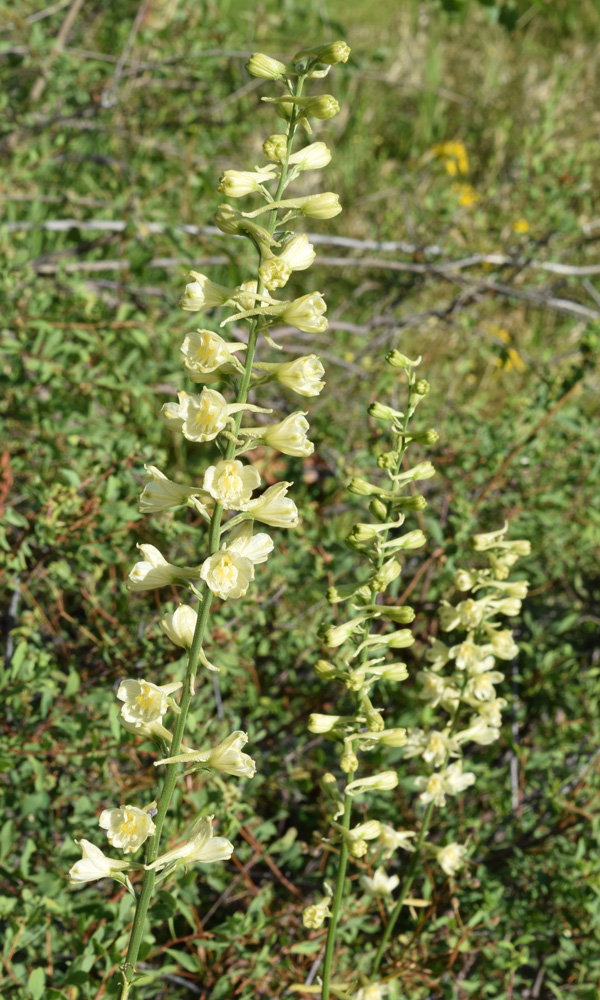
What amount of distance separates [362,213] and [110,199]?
2589mm

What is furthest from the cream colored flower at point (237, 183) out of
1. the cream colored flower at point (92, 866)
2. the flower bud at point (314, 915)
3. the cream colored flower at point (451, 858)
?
the cream colored flower at point (451, 858)

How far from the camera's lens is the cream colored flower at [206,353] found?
135cm

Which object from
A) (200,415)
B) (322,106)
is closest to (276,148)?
(322,106)

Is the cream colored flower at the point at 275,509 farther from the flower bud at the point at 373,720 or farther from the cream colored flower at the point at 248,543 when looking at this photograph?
the flower bud at the point at 373,720

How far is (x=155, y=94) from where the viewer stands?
17.4 feet

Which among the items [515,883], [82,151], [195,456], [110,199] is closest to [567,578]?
[515,883]

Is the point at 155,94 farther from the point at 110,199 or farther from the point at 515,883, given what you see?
the point at 515,883

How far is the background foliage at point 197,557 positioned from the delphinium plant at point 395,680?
234 mm

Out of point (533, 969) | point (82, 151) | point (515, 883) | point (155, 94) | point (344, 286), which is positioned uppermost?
point (155, 94)

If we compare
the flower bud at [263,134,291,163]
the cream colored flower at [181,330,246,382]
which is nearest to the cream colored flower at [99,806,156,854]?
the cream colored flower at [181,330,246,382]

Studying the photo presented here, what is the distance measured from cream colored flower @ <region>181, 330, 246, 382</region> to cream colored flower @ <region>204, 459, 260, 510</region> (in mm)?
161

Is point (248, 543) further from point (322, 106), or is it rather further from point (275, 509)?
point (322, 106)

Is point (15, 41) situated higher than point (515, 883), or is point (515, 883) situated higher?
point (15, 41)

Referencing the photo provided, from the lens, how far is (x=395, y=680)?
1731 millimetres
